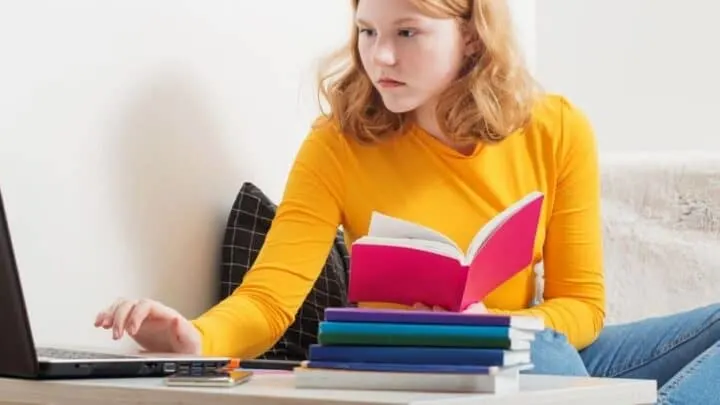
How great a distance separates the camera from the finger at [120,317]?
1278 mm

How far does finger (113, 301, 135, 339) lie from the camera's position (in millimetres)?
1278

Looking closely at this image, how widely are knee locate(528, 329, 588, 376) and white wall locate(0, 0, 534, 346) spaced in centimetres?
54

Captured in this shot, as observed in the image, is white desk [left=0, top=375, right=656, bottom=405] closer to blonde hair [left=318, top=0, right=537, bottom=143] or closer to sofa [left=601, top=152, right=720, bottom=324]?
blonde hair [left=318, top=0, right=537, bottom=143]

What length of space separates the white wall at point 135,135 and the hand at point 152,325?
19 cm

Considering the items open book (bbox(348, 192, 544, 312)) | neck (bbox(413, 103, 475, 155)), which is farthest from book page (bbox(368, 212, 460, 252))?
neck (bbox(413, 103, 475, 155))

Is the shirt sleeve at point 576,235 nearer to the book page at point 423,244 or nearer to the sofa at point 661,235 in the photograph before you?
the sofa at point 661,235

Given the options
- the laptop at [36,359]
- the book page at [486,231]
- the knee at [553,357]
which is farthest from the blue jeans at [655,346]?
the laptop at [36,359]

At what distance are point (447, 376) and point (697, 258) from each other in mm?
1105

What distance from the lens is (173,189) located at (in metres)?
1.69

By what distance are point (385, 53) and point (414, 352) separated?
0.64m

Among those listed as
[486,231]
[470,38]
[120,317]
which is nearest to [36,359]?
[120,317]

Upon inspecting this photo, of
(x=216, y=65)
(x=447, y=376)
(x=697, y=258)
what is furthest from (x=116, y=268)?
(x=697, y=258)

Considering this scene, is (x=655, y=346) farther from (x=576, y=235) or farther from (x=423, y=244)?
(x=423, y=244)

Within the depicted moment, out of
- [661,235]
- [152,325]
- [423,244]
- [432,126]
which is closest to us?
[423,244]
